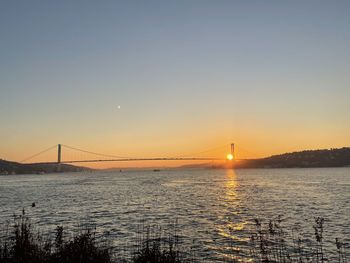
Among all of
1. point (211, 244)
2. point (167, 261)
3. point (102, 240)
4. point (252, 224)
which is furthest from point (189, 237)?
point (167, 261)

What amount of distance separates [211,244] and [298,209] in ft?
76.6

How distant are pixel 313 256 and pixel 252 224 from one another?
1213 centimetres

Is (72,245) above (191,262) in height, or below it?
above

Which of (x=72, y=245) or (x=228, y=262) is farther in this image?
(x=228, y=262)

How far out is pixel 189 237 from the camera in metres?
28.5

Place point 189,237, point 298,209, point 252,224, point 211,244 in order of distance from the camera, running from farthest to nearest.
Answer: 1. point 298,209
2. point 252,224
3. point 189,237
4. point 211,244

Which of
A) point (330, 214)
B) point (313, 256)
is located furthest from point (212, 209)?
point (313, 256)

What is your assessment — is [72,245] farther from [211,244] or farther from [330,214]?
[330,214]

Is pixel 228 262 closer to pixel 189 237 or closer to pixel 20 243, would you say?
pixel 189 237

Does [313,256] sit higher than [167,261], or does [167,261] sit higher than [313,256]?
[167,261]

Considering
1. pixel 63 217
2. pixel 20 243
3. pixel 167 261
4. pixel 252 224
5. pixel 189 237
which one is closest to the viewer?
pixel 167 261

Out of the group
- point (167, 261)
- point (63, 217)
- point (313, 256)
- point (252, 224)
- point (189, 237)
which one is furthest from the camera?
point (63, 217)

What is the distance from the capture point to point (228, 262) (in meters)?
21.7

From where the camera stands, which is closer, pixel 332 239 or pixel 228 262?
pixel 228 262
